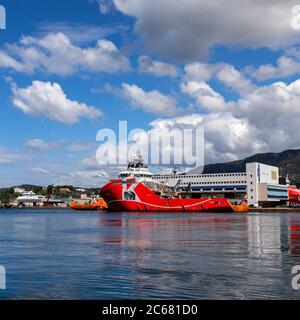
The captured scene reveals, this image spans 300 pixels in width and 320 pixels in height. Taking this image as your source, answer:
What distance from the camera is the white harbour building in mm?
150125

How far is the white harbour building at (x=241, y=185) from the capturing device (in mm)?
150125

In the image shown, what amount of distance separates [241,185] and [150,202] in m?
50.3

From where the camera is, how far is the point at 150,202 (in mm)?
112312

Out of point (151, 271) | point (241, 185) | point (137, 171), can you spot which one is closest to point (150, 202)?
point (137, 171)

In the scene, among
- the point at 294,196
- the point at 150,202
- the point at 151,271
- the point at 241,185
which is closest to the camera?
the point at 151,271

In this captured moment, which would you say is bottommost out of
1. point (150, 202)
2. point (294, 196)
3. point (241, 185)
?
point (150, 202)

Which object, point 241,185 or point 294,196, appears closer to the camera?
point 241,185

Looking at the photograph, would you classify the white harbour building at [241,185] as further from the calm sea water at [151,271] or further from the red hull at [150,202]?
the calm sea water at [151,271]

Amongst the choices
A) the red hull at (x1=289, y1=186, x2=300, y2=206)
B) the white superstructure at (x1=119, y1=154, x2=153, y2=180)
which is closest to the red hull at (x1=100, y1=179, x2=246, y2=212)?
the white superstructure at (x1=119, y1=154, x2=153, y2=180)

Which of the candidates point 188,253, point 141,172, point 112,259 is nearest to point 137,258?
point 112,259

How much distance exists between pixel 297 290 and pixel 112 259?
36.9 feet

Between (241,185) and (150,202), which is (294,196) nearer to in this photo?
(241,185)

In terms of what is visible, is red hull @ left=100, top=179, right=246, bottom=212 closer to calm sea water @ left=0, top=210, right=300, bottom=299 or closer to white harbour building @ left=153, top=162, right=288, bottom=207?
white harbour building @ left=153, top=162, right=288, bottom=207

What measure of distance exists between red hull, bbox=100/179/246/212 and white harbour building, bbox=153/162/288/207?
33.6m
